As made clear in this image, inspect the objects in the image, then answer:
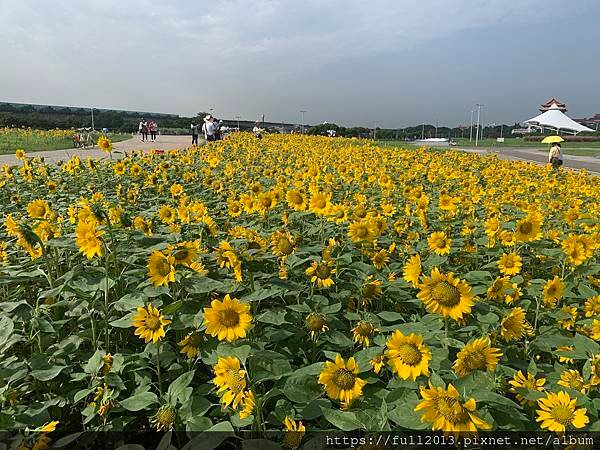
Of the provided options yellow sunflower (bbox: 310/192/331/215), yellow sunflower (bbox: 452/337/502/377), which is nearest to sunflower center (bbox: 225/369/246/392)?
yellow sunflower (bbox: 452/337/502/377)

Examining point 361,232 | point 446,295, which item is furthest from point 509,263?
point 446,295

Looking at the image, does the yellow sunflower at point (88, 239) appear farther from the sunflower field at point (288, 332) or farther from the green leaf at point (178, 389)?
the green leaf at point (178, 389)

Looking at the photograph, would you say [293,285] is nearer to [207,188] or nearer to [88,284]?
[88,284]

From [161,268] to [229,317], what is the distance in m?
0.41

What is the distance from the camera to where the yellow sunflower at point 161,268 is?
1603 millimetres

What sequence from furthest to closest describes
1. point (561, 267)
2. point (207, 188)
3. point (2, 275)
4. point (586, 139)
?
point (586, 139)
point (207, 188)
point (561, 267)
point (2, 275)

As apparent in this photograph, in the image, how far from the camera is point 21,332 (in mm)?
1703

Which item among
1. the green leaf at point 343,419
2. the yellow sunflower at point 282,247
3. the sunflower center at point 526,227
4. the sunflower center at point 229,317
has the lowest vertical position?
the green leaf at point 343,419

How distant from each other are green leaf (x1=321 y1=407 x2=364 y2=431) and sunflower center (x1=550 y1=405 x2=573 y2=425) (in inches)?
20.8

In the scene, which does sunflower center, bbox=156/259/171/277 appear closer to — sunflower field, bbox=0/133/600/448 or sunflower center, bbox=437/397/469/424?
sunflower field, bbox=0/133/600/448

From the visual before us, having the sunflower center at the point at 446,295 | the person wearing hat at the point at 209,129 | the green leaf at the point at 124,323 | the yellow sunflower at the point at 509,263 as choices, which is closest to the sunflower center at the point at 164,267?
the green leaf at the point at 124,323

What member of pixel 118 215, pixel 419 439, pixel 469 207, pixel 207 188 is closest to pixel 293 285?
pixel 419 439

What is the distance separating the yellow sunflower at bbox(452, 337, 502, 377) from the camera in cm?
121

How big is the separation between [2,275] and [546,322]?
265 cm
